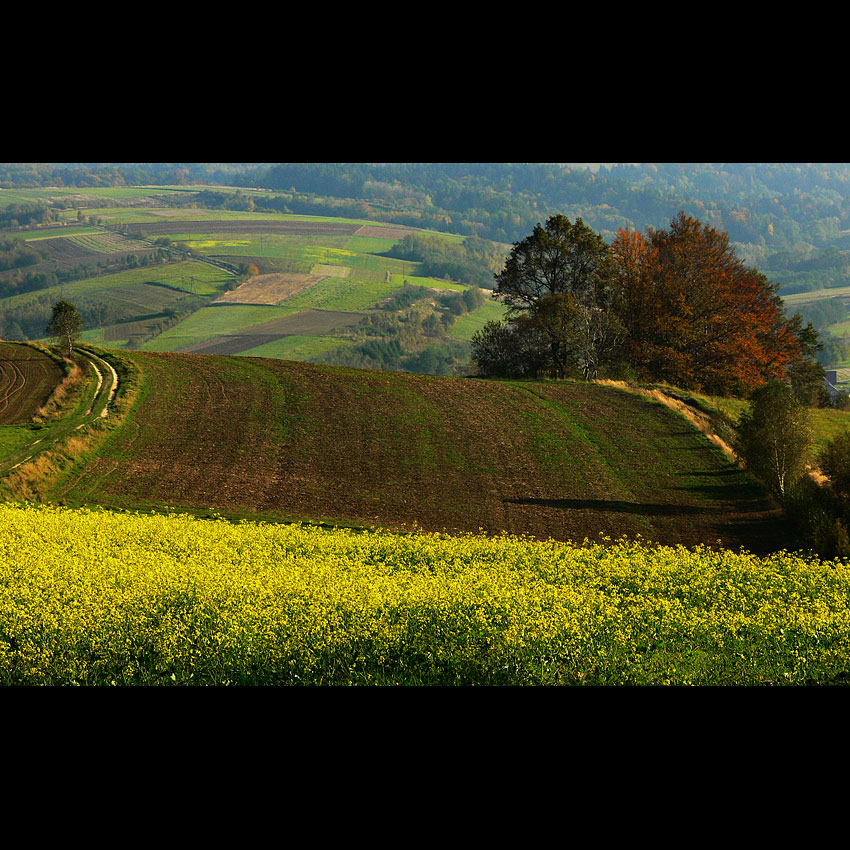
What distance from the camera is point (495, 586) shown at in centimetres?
1361

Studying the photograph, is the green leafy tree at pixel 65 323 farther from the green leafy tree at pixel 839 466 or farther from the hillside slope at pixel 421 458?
the green leafy tree at pixel 839 466

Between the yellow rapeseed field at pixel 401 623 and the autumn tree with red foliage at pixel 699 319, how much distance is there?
132ft

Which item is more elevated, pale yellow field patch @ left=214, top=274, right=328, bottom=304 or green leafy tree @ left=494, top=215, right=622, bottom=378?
green leafy tree @ left=494, top=215, right=622, bottom=378

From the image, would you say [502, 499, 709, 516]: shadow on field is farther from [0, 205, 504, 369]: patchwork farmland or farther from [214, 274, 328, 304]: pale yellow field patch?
[214, 274, 328, 304]: pale yellow field patch

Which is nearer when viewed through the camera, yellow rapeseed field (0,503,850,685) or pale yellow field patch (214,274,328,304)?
yellow rapeseed field (0,503,850,685)

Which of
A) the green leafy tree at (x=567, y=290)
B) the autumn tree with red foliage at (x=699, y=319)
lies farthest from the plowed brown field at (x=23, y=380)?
the autumn tree with red foliage at (x=699, y=319)

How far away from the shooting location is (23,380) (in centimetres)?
4006

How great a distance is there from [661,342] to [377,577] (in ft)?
151

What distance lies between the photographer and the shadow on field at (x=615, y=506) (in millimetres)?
28078

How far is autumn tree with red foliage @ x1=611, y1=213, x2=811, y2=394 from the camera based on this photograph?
178 feet

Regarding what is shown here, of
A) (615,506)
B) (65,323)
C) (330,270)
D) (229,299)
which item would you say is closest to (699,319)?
(615,506)

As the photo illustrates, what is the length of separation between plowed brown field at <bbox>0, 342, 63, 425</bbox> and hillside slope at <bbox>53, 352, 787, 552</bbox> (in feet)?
16.5

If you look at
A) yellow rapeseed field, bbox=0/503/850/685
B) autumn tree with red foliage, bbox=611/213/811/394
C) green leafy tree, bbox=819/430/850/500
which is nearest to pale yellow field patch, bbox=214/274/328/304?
autumn tree with red foliage, bbox=611/213/811/394

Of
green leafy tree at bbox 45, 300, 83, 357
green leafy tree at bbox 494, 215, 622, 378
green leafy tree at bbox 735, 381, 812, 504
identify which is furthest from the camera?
green leafy tree at bbox 494, 215, 622, 378
